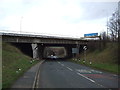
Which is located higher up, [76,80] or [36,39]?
[36,39]

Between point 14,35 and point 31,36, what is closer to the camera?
Answer: point 14,35

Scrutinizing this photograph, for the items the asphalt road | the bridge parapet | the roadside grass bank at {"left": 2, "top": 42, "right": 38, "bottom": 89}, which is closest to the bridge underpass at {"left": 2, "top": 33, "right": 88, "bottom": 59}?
the bridge parapet

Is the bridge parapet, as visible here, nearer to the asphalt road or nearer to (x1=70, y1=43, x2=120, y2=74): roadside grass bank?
(x1=70, y1=43, x2=120, y2=74): roadside grass bank

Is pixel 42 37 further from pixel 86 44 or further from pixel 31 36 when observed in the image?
pixel 86 44

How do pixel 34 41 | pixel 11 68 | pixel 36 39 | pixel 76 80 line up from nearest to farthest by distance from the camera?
pixel 76 80 → pixel 11 68 → pixel 34 41 → pixel 36 39

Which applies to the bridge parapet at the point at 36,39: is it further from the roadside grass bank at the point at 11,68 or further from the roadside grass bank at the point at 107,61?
the roadside grass bank at the point at 107,61

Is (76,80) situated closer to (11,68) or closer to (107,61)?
(11,68)

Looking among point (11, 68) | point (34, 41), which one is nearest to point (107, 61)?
point (34, 41)

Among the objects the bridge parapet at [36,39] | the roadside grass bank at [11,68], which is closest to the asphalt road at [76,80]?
the roadside grass bank at [11,68]

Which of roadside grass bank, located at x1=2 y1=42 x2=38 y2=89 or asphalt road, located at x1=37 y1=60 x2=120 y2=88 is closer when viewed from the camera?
asphalt road, located at x1=37 y1=60 x2=120 y2=88

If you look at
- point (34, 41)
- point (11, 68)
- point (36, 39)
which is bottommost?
point (11, 68)

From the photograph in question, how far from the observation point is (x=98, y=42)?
233 feet

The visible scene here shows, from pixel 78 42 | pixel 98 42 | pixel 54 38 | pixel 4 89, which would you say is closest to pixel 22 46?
pixel 54 38

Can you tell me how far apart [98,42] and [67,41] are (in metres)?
9.02
